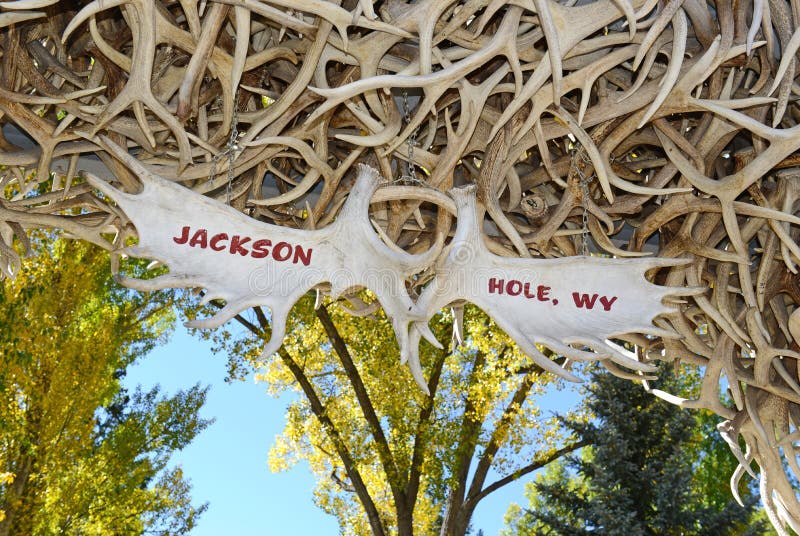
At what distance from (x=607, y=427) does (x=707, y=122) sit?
18.2 feet

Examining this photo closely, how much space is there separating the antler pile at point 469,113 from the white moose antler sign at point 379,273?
0.70 feet

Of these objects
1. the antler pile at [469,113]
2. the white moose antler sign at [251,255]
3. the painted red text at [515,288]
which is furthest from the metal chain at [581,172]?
the white moose antler sign at [251,255]

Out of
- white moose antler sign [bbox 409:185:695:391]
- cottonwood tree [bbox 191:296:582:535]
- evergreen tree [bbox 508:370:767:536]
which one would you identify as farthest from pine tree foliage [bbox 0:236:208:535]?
evergreen tree [bbox 508:370:767:536]

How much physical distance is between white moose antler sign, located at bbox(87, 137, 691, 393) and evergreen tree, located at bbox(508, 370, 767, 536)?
213 inches

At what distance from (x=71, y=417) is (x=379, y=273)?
18.9 ft

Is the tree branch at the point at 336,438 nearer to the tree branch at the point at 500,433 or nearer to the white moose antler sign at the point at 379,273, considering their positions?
the tree branch at the point at 500,433

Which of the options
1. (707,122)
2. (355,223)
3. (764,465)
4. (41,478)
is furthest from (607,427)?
(355,223)

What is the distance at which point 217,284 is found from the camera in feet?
6.44

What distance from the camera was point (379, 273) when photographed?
2.08 m

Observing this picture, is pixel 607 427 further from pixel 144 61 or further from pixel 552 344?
pixel 144 61

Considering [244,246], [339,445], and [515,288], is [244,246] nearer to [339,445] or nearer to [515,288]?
[515,288]

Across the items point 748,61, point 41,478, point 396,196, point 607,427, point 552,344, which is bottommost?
point 552,344

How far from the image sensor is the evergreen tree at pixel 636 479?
7340 millimetres

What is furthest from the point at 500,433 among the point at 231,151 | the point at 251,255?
the point at 251,255
